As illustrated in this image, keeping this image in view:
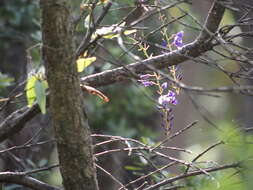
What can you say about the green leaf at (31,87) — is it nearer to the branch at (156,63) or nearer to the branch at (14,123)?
the branch at (156,63)

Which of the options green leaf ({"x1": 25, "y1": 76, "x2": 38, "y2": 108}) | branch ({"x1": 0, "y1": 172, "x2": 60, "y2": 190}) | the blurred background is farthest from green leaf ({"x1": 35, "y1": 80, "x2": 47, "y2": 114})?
branch ({"x1": 0, "y1": 172, "x2": 60, "y2": 190})

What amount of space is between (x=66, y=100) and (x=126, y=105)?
386 centimetres

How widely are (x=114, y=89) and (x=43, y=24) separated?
344 cm

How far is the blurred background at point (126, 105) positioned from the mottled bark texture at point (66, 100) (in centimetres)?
18

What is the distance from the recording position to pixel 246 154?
1.08 metres

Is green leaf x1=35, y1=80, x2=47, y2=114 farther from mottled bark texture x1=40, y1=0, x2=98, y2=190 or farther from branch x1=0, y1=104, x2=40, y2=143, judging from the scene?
branch x1=0, y1=104, x2=40, y2=143

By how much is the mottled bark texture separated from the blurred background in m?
0.18

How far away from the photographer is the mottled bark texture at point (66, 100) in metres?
1.19

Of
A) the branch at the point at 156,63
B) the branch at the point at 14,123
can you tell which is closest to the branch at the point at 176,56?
the branch at the point at 156,63

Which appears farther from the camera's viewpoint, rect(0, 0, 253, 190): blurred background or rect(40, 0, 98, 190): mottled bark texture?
rect(0, 0, 253, 190): blurred background

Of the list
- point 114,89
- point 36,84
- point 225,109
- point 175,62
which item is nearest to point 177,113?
point 225,109

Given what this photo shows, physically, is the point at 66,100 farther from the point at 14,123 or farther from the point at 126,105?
the point at 126,105

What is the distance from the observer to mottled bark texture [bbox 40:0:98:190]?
1190 mm

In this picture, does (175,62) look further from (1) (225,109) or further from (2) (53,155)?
(1) (225,109)
